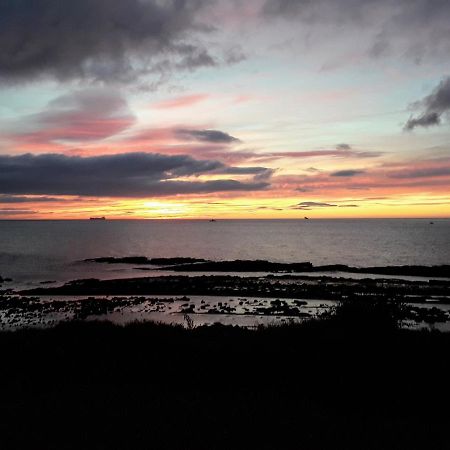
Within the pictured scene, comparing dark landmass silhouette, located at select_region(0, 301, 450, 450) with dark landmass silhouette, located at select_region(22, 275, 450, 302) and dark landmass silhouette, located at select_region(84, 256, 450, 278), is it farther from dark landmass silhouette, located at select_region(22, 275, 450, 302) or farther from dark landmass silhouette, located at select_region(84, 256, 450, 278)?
dark landmass silhouette, located at select_region(84, 256, 450, 278)

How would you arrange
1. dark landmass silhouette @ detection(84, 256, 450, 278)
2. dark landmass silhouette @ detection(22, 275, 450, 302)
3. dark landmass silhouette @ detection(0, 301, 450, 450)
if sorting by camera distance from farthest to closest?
dark landmass silhouette @ detection(84, 256, 450, 278) → dark landmass silhouette @ detection(22, 275, 450, 302) → dark landmass silhouette @ detection(0, 301, 450, 450)

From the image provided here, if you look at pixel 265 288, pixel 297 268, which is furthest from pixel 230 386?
pixel 297 268

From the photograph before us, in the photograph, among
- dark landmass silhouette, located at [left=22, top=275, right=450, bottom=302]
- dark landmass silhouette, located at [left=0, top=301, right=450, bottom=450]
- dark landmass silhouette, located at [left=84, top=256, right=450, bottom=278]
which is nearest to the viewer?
dark landmass silhouette, located at [left=0, top=301, right=450, bottom=450]

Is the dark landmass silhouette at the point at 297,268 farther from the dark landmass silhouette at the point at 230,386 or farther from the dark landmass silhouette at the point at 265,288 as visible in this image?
the dark landmass silhouette at the point at 230,386

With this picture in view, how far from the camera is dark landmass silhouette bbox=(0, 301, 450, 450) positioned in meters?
8.66

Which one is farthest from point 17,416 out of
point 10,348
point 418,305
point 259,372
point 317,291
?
point 317,291

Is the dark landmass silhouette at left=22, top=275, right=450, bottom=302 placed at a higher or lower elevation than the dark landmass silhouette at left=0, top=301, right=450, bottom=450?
lower

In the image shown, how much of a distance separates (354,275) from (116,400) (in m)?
60.0

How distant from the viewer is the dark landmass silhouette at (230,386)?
8656 mm

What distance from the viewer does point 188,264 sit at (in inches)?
3191

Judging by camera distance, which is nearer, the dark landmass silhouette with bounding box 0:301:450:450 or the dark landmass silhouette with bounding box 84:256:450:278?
the dark landmass silhouette with bounding box 0:301:450:450

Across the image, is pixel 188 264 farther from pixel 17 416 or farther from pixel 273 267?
pixel 17 416

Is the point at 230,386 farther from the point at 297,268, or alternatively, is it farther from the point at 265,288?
the point at 297,268

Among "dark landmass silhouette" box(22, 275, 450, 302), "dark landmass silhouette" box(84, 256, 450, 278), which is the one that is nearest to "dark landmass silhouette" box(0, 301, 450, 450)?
"dark landmass silhouette" box(22, 275, 450, 302)
